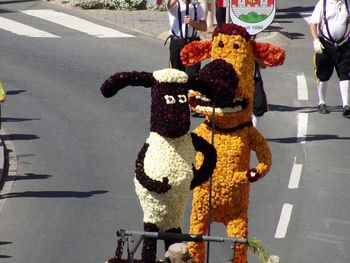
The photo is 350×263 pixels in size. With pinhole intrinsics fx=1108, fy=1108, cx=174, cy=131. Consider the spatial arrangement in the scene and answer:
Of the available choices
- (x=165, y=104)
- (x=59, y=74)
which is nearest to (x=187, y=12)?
(x=59, y=74)

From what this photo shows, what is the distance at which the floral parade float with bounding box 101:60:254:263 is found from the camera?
384 inches

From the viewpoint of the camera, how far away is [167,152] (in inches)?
386

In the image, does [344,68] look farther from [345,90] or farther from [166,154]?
[166,154]

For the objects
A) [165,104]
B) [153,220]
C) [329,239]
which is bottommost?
[329,239]

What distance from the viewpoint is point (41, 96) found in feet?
62.6

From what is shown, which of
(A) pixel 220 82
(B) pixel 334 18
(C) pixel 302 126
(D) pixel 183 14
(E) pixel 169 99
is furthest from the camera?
(B) pixel 334 18

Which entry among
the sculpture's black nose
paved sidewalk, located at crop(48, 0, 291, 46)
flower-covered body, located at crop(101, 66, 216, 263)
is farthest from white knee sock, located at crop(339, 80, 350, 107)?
flower-covered body, located at crop(101, 66, 216, 263)

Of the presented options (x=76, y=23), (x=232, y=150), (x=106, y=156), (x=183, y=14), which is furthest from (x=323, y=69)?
(x=76, y=23)

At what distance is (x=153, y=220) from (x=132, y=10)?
17.3 meters

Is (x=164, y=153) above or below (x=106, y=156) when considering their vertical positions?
above

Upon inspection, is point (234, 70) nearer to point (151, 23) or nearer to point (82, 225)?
point (82, 225)

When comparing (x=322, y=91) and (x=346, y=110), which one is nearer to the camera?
(x=346, y=110)

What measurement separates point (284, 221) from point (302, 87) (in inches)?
275

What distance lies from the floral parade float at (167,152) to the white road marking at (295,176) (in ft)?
14.8
